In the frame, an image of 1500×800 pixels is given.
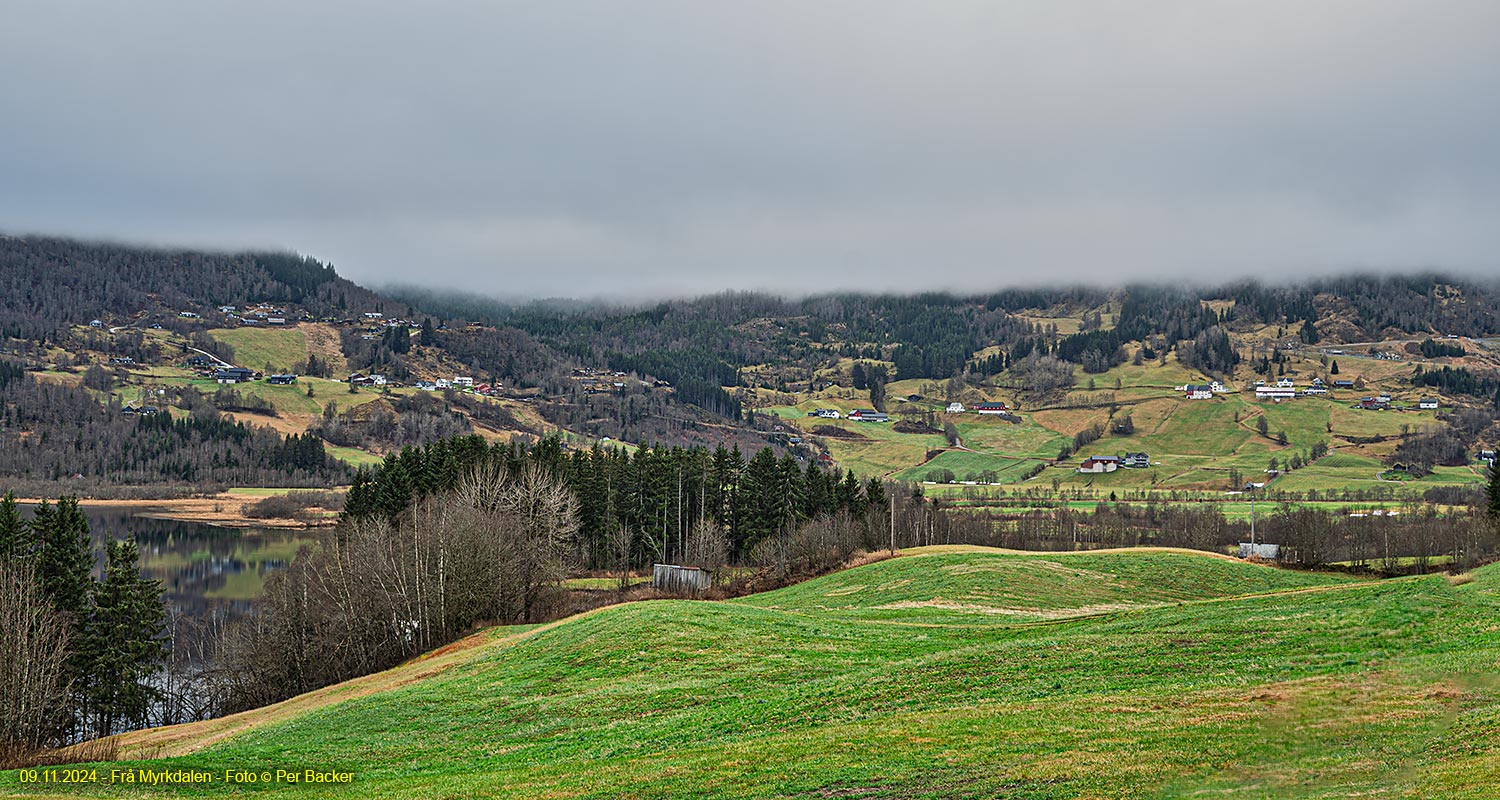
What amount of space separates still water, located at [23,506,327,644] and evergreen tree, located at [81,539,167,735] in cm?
1458

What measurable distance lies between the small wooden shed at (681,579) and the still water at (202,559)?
1375 inches

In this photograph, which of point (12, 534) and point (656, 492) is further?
point (656, 492)

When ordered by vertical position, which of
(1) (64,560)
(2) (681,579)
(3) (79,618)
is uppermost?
(1) (64,560)

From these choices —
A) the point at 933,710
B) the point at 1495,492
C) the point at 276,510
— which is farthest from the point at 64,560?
the point at 276,510

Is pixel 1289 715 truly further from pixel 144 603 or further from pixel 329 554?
pixel 329 554

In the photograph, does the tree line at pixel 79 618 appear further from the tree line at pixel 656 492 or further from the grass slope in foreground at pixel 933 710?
the tree line at pixel 656 492

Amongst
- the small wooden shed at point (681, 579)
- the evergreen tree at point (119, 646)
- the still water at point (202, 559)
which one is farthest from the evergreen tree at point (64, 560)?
the small wooden shed at point (681, 579)

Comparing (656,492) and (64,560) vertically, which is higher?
(64,560)

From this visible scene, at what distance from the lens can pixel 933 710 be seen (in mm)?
25391

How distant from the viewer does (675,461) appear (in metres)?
116

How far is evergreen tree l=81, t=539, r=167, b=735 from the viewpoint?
188ft

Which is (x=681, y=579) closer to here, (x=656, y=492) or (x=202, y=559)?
(x=656, y=492)

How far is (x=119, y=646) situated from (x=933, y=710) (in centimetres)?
5068

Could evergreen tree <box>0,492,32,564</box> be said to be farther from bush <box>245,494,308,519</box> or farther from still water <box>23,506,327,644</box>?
bush <box>245,494,308,519</box>
